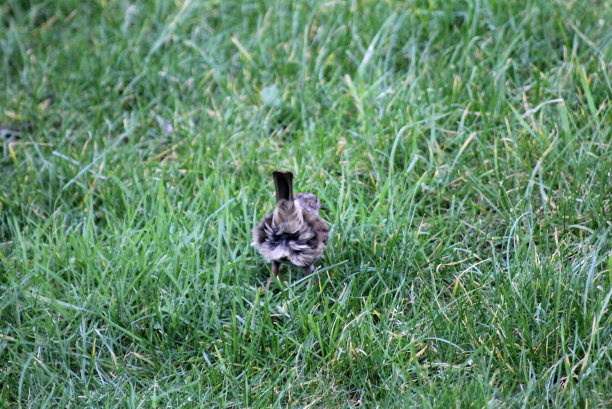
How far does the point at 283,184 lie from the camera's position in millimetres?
3566

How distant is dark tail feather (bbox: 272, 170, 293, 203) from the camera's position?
354 cm

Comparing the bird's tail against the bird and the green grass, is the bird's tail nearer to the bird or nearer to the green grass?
the bird

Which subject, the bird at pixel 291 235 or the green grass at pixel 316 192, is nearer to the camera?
the green grass at pixel 316 192

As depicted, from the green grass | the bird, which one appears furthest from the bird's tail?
the green grass

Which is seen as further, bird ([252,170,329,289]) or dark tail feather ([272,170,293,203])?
bird ([252,170,329,289])

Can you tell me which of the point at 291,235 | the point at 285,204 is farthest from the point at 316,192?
the point at 285,204

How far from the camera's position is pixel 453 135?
15.8ft

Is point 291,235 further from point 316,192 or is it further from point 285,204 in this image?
point 316,192

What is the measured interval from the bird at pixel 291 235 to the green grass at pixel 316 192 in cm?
17

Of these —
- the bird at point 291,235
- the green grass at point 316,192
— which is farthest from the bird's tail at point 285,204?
the green grass at point 316,192

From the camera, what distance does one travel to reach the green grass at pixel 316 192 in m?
3.37

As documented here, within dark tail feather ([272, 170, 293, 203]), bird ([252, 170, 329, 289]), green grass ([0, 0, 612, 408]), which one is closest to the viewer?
green grass ([0, 0, 612, 408])

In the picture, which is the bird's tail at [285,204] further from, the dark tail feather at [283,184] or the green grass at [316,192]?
the green grass at [316,192]

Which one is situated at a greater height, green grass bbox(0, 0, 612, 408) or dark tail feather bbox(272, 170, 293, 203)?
dark tail feather bbox(272, 170, 293, 203)
